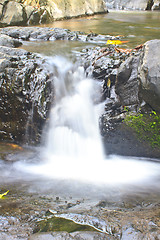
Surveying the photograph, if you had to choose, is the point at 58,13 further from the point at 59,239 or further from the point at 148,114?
the point at 59,239

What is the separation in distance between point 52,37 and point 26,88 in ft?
14.1

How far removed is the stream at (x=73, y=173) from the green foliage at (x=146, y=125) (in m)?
0.48

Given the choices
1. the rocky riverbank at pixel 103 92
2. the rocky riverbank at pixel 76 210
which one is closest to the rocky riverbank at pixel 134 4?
the rocky riverbank at pixel 103 92

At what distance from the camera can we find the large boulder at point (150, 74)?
3479mm

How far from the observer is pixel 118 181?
3727 mm

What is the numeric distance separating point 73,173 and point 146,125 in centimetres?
167

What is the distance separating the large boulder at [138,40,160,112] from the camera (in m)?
3.48

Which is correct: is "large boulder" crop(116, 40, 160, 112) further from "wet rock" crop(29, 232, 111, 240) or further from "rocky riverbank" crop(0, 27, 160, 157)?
"wet rock" crop(29, 232, 111, 240)

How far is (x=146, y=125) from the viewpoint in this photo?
4117 millimetres

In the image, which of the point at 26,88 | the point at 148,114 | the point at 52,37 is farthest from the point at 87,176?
the point at 52,37

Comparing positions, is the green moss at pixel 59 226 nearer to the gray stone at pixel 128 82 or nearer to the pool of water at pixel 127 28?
the gray stone at pixel 128 82

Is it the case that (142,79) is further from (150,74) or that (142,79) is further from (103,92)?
(103,92)

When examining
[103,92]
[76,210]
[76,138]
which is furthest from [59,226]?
[103,92]

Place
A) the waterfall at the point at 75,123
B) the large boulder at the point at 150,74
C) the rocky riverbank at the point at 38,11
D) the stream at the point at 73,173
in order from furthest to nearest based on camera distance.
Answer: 1. the rocky riverbank at the point at 38,11
2. the waterfall at the point at 75,123
3. the large boulder at the point at 150,74
4. the stream at the point at 73,173
